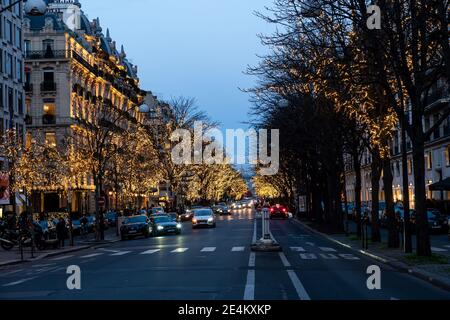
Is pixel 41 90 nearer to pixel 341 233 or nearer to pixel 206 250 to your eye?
pixel 341 233

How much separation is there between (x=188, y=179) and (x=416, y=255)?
7929 centimetres

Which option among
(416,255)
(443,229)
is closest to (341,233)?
(443,229)

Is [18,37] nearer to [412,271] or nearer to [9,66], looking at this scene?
[9,66]

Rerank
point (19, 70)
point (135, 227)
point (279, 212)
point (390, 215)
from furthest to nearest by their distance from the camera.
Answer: point (279, 212), point (19, 70), point (135, 227), point (390, 215)

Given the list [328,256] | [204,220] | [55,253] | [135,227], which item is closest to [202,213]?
[204,220]

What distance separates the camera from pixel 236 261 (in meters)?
25.2

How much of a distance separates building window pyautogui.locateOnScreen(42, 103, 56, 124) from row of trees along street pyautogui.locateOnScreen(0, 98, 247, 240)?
2.83 meters

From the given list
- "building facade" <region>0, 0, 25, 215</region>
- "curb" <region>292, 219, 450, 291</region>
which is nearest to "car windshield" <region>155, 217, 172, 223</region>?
"building facade" <region>0, 0, 25, 215</region>

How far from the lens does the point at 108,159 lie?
6131 cm

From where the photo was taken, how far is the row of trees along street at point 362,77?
75.3 ft

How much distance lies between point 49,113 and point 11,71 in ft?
52.3

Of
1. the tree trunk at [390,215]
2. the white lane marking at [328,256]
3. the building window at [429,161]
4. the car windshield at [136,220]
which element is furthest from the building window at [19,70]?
the white lane marking at [328,256]

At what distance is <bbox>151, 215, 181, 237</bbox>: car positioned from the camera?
5294 centimetres
